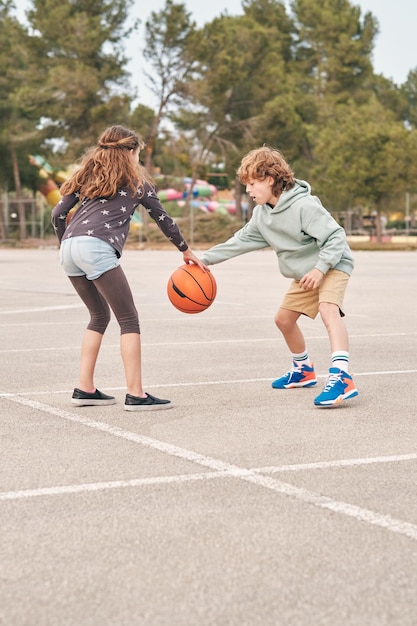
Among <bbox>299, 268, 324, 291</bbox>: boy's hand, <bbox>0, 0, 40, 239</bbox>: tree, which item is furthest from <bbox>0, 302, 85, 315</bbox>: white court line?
<bbox>0, 0, 40, 239</bbox>: tree

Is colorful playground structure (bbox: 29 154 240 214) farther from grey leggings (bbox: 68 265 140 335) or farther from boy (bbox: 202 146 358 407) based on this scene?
grey leggings (bbox: 68 265 140 335)

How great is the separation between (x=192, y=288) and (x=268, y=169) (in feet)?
3.50

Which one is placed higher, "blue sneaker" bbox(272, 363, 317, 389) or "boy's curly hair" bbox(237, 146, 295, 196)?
"boy's curly hair" bbox(237, 146, 295, 196)

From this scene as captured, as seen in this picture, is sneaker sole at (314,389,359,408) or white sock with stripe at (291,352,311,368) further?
white sock with stripe at (291,352,311,368)

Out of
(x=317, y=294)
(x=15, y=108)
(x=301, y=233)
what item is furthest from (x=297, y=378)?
(x=15, y=108)

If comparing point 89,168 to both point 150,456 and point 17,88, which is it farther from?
point 17,88

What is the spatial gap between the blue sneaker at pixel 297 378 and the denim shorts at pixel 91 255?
5.65ft

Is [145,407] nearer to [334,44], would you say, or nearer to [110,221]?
[110,221]

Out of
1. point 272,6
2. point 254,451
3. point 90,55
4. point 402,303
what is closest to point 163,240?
point 90,55

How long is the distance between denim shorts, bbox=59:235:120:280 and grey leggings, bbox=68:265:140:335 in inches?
2.2

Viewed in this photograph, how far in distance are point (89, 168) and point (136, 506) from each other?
309cm

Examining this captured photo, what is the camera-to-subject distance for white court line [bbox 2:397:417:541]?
436 cm

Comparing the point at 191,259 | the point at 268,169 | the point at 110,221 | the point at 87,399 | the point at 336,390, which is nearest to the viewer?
the point at 110,221

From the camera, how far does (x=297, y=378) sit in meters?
8.16
